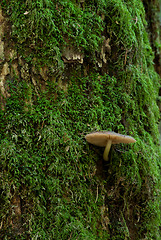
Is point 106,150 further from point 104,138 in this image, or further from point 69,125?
point 69,125

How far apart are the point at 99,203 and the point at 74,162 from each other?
0.32 metres

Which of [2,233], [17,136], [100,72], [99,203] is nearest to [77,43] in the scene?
[100,72]

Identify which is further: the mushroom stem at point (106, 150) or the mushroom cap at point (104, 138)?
the mushroom stem at point (106, 150)

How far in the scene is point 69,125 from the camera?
163 cm

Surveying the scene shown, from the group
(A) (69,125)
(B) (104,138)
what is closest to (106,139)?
(B) (104,138)

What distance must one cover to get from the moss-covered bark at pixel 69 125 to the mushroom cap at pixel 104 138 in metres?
0.06

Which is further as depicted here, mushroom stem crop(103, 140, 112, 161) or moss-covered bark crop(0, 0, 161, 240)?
mushroom stem crop(103, 140, 112, 161)

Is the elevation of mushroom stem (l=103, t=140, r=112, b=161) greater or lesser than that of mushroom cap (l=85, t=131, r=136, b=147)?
lesser

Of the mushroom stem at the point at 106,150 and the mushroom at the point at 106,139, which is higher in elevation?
the mushroom at the point at 106,139

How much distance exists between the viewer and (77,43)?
1.71 m

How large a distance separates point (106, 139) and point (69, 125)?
0.26m

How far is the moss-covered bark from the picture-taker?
143 centimetres

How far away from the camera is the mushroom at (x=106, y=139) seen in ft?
5.00

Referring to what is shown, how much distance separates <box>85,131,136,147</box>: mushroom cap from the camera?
1.52 metres
